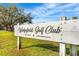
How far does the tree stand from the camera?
3.10 meters

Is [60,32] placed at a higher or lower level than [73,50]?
higher

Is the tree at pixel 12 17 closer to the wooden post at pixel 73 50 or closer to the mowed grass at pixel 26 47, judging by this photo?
the mowed grass at pixel 26 47

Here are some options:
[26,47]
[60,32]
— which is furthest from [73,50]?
[26,47]

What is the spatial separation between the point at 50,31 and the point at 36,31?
0.88 feet

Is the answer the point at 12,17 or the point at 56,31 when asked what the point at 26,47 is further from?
the point at 56,31

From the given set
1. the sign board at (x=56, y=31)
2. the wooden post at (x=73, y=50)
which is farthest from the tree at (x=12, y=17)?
the wooden post at (x=73, y=50)

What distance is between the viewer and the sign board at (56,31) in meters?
2.59

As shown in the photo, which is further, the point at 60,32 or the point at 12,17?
the point at 12,17

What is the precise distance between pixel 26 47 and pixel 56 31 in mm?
661

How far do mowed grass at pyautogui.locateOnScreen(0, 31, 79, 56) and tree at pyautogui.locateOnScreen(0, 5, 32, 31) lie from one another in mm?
103

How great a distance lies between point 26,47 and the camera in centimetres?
324

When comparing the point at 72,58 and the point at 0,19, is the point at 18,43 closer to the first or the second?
the point at 0,19

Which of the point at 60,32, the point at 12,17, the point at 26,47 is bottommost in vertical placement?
the point at 26,47

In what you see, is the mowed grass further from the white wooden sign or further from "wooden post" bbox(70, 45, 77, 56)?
"wooden post" bbox(70, 45, 77, 56)
